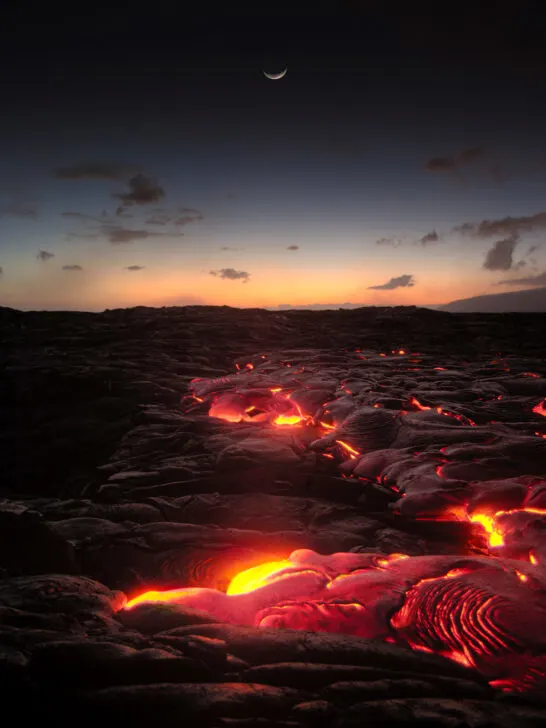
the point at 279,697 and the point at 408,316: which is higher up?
the point at 408,316

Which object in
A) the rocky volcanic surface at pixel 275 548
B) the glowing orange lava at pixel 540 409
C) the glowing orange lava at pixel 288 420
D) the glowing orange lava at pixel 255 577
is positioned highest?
the glowing orange lava at pixel 540 409

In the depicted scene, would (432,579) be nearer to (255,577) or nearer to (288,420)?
(255,577)

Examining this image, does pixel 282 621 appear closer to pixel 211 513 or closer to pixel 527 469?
pixel 211 513

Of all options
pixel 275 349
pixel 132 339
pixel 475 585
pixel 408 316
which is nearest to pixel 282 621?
pixel 475 585

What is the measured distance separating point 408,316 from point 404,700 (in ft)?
39.4

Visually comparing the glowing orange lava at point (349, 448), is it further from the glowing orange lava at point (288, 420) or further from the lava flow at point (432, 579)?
the glowing orange lava at point (288, 420)

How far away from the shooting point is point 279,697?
1305 mm

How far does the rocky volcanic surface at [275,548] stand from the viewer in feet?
4.34

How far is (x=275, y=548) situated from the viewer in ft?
7.72

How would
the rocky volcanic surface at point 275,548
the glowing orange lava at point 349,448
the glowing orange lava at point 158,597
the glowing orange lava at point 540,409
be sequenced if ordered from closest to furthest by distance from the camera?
the rocky volcanic surface at point 275,548
the glowing orange lava at point 158,597
the glowing orange lava at point 349,448
the glowing orange lava at point 540,409

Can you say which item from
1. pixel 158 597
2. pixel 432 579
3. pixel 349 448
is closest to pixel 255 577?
pixel 158 597

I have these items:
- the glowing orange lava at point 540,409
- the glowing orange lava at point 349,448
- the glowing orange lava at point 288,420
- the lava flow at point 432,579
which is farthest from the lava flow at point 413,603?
the glowing orange lava at point 540,409

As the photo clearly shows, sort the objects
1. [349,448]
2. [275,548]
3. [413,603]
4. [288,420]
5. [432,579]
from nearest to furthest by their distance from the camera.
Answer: [413,603], [432,579], [275,548], [349,448], [288,420]

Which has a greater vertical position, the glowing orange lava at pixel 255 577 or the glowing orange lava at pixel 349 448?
the glowing orange lava at pixel 349 448
